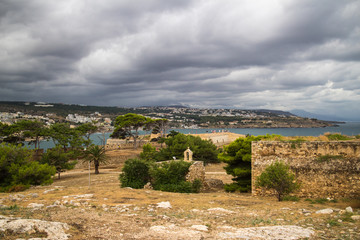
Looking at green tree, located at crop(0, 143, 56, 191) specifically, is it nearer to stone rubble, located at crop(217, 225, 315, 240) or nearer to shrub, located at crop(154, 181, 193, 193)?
shrub, located at crop(154, 181, 193, 193)

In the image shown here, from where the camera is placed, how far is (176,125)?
146m

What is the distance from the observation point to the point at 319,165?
1129 cm

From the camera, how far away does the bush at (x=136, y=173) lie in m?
15.4

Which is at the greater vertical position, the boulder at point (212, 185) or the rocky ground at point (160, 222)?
the rocky ground at point (160, 222)

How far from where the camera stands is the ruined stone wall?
10.8 meters

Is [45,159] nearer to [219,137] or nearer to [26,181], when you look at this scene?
[26,181]

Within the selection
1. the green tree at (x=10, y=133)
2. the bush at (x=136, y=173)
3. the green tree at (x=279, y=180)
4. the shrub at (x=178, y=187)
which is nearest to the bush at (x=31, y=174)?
the bush at (x=136, y=173)

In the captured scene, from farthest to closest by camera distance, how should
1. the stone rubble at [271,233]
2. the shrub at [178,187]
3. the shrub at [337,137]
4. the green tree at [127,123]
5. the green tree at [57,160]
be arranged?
the green tree at [127,123] → the green tree at [57,160] → the shrub at [178,187] → the shrub at [337,137] → the stone rubble at [271,233]

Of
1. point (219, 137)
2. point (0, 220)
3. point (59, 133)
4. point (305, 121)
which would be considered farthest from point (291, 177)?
point (305, 121)

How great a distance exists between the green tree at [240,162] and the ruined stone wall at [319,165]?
2643 millimetres

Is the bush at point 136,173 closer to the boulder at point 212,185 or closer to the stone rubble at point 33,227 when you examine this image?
the boulder at point 212,185

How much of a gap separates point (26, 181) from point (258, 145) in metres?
15.1

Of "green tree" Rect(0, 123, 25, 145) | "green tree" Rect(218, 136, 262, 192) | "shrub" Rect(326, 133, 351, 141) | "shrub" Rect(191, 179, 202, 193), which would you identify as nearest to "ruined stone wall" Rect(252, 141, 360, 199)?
"shrub" Rect(326, 133, 351, 141)

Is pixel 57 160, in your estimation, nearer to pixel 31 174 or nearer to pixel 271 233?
pixel 31 174
